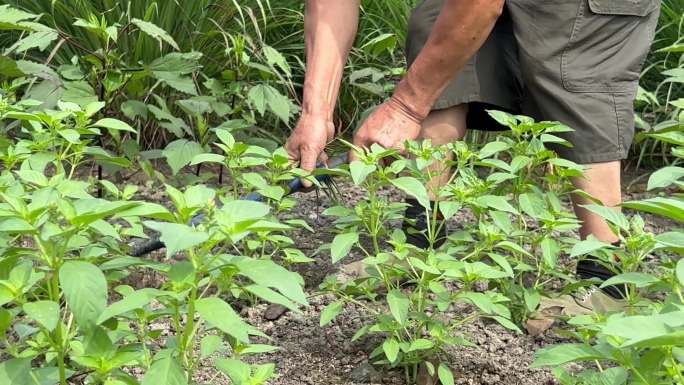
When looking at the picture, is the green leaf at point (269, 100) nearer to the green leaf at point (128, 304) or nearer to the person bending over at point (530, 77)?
the person bending over at point (530, 77)

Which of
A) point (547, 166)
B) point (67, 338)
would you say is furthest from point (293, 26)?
point (67, 338)

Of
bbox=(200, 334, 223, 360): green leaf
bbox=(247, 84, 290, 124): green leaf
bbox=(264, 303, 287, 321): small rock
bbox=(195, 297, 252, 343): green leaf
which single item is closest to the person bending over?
bbox=(247, 84, 290, 124): green leaf

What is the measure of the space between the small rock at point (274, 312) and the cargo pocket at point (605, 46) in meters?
1.09

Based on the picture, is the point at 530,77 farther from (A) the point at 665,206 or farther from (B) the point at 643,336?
(B) the point at 643,336

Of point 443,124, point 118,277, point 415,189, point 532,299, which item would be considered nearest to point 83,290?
point 118,277

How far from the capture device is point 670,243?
1625mm

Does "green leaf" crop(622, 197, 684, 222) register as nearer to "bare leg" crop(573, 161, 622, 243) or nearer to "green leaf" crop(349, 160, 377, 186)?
"green leaf" crop(349, 160, 377, 186)

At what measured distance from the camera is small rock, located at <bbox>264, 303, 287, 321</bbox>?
2857 mm

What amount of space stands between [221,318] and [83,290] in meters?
0.22

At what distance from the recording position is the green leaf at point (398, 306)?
221 cm

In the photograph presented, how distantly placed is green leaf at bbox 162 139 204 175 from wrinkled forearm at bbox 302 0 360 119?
0.39 metres

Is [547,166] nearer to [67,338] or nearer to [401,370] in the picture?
[401,370]

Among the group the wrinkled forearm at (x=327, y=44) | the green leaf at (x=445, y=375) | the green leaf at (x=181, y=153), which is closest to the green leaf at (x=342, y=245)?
the green leaf at (x=445, y=375)

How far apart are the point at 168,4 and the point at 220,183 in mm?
927
